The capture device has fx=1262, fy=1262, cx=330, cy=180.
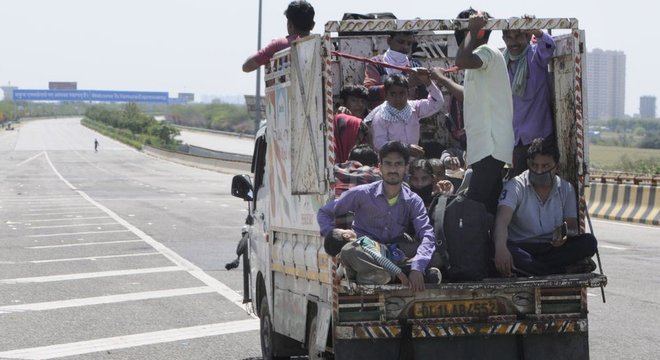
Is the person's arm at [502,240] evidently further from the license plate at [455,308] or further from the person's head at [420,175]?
the person's head at [420,175]

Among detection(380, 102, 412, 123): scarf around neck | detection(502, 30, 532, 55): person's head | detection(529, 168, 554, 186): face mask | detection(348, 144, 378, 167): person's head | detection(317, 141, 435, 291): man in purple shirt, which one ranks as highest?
detection(502, 30, 532, 55): person's head

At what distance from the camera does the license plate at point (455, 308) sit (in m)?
7.50

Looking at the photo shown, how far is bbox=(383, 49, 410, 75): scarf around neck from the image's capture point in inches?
424

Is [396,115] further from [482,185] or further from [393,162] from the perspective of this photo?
[393,162]

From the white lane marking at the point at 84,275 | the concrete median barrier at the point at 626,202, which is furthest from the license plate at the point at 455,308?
the concrete median barrier at the point at 626,202

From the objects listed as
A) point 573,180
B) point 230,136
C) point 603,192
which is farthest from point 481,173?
point 230,136

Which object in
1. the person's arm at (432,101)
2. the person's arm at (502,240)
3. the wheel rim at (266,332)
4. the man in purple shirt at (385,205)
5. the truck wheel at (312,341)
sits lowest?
the wheel rim at (266,332)

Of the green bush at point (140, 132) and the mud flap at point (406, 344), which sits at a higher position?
the mud flap at point (406, 344)

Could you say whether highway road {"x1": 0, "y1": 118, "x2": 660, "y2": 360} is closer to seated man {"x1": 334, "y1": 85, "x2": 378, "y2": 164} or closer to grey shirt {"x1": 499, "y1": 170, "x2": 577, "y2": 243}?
seated man {"x1": 334, "y1": 85, "x2": 378, "y2": 164}

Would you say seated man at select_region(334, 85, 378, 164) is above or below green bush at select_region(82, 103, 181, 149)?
above

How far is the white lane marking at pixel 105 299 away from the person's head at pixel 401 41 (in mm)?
5336

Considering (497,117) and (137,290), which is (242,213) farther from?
(497,117)

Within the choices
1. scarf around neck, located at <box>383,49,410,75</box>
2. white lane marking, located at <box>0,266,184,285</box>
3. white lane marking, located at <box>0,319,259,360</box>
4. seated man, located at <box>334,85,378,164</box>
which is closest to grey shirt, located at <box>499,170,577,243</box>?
seated man, located at <box>334,85,378,164</box>

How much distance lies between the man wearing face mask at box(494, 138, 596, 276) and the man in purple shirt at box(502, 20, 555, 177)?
596 millimetres
